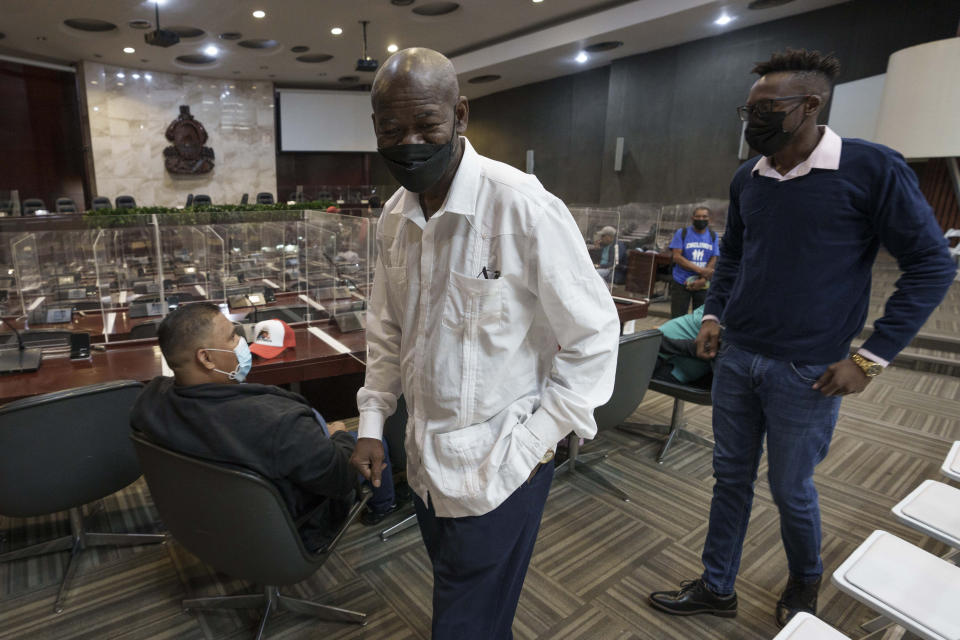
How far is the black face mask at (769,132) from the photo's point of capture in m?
1.33

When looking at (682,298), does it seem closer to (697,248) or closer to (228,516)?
(697,248)

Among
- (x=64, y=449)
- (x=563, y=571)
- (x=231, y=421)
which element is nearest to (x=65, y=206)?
(x=64, y=449)

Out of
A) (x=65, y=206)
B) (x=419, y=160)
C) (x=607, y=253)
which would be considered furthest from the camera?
(x=65, y=206)

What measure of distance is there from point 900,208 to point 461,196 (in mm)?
1047

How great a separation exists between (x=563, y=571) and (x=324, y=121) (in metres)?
13.9

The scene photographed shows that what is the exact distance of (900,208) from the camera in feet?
4.07

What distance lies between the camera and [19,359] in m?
2.05

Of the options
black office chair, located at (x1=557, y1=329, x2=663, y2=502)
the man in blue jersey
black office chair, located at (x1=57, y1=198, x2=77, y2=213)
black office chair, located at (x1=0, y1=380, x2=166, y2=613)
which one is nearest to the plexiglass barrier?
black office chair, located at (x1=0, y1=380, x2=166, y2=613)

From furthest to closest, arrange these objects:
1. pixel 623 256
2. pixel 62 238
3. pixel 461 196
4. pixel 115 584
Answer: pixel 623 256
pixel 62 238
pixel 115 584
pixel 461 196

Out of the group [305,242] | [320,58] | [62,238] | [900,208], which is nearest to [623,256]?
[305,242]

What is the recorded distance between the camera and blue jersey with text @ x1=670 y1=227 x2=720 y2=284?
4.79m

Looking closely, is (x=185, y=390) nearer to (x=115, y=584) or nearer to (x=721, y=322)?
(x=115, y=584)

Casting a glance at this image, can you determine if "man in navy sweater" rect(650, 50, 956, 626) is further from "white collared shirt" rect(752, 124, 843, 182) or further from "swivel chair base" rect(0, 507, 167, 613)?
"swivel chair base" rect(0, 507, 167, 613)

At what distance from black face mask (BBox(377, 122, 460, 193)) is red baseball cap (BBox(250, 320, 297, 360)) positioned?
147cm
